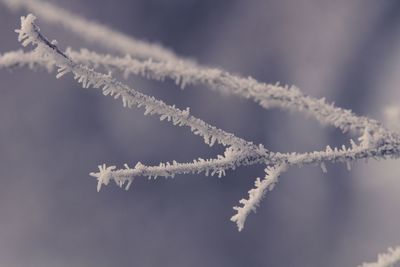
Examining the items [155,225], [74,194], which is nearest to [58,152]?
[74,194]

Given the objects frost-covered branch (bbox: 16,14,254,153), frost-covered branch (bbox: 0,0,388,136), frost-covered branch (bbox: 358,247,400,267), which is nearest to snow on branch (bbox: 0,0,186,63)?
frost-covered branch (bbox: 0,0,388,136)

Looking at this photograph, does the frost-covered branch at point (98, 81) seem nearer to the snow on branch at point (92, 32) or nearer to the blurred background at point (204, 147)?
the snow on branch at point (92, 32)

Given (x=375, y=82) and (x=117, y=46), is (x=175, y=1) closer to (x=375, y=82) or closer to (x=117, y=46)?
(x=375, y=82)

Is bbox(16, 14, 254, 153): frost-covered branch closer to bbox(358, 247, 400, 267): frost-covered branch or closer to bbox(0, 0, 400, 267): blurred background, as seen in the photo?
bbox(358, 247, 400, 267): frost-covered branch

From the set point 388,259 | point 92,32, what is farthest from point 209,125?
point 92,32

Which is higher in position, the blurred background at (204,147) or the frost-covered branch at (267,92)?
the blurred background at (204,147)

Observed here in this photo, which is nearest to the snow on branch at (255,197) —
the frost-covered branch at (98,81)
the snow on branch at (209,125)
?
the snow on branch at (209,125)

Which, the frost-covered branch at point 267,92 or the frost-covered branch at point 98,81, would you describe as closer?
the frost-covered branch at point 98,81

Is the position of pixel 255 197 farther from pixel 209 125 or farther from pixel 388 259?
pixel 388 259
